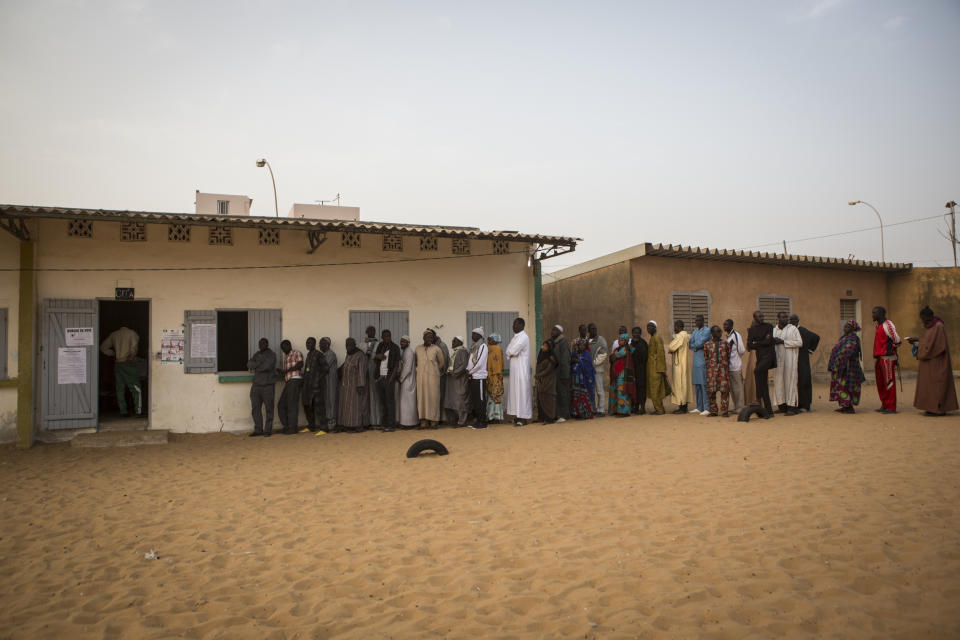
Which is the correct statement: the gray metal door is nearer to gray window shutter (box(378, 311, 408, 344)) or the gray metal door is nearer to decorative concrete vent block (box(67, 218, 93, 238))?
decorative concrete vent block (box(67, 218, 93, 238))

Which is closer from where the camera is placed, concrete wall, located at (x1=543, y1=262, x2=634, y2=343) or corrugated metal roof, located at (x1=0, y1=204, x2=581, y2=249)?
corrugated metal roof, located at (x1=0, y1=204, x2=581, y2=249)

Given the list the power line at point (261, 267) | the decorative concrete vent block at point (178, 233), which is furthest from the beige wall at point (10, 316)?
→ the decorative concrete vent block at point (178, 233)

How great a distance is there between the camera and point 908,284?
16234 millimetres

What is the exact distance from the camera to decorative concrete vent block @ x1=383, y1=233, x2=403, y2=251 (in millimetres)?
10336

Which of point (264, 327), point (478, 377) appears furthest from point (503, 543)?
point (264, 327)

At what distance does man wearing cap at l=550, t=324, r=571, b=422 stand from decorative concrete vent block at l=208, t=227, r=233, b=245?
18.7 feet

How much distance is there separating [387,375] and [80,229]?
206 inches

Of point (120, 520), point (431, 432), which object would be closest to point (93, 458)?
point (120, 520)

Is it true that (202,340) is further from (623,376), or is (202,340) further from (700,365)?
(700,365)

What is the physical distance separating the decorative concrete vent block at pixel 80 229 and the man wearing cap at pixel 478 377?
6215mm

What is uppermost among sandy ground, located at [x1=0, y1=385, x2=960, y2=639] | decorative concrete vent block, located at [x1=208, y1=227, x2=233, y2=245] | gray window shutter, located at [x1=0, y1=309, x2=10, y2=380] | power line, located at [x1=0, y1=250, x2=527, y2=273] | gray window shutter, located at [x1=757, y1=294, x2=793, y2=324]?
decorative concrete vent block, located at [x1=208, y1=227, x2=233, y2=245]

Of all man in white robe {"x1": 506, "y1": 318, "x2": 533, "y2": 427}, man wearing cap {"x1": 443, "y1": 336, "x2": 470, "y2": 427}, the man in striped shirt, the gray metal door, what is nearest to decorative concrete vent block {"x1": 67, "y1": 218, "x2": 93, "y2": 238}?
the gray metal door

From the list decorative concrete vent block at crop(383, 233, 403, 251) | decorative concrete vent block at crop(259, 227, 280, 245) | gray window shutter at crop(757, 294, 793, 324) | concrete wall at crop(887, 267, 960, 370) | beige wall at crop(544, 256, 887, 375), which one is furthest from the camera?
concrete wall at crop(887, 267, 960, 370)

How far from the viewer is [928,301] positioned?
16.0m
